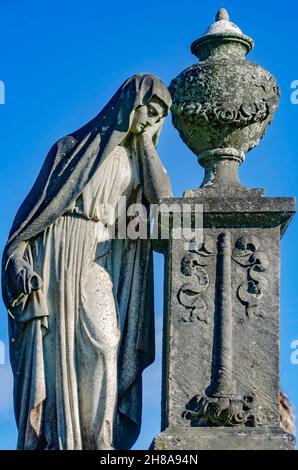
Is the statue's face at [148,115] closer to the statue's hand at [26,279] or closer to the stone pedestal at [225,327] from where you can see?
the stone pedestal at [225,327]

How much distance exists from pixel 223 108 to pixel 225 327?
2.12m

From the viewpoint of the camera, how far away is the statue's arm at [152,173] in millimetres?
16844

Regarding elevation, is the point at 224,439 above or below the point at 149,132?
below

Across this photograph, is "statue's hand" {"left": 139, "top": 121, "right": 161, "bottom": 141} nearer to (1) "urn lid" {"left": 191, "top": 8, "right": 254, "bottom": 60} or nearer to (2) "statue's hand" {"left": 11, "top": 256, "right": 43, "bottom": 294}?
(1) "urn lid" {"left": 191, "top": 8, "right": 254, "bottom": 60}

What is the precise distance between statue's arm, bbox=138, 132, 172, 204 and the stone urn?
1.07 ft

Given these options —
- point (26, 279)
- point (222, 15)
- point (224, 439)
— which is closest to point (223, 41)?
point (222, 15)

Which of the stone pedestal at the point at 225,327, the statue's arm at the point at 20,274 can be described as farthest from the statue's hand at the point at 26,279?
the stone pedestal at the point at 225,327

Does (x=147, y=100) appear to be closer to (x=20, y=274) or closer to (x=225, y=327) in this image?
(x=20, y=274)

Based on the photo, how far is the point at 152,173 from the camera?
16953mm

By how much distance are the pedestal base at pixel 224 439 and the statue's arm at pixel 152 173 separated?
2334mm

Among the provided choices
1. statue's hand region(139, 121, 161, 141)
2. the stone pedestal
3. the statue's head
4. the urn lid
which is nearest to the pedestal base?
the stone pedestal

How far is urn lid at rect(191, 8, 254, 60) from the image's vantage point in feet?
56.4
